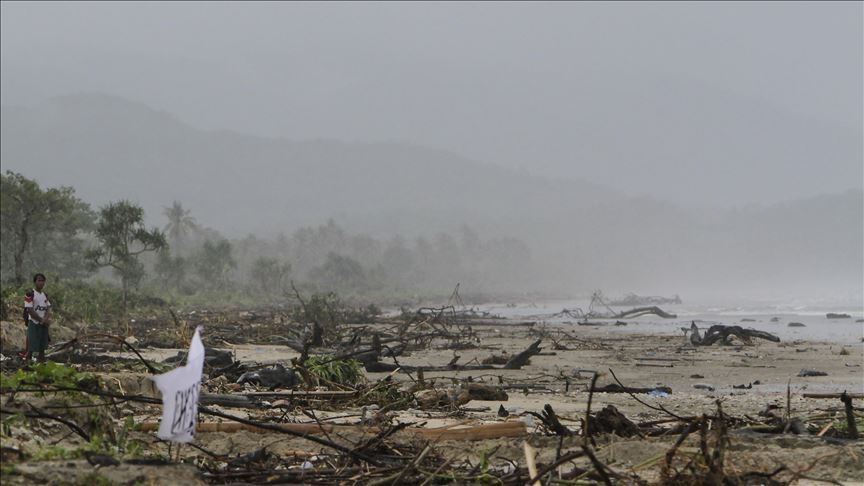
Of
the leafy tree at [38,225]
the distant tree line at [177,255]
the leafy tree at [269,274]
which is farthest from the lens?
the leafy tree at [269,274]

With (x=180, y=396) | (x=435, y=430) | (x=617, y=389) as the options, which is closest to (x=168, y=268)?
(x=617, y=389)

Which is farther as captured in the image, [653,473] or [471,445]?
[471,445]

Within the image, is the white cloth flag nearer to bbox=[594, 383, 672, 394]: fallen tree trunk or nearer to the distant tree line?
bbox=[594, 383, 672, 394]: fallen tree trunk

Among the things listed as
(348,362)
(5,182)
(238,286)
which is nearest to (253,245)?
(238,286)

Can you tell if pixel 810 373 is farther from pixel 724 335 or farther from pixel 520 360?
pixel 724 335

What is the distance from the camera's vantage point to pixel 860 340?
22484mm

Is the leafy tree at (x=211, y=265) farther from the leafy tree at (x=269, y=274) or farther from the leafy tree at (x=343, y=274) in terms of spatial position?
the leafy tree at (x=343, y=274)

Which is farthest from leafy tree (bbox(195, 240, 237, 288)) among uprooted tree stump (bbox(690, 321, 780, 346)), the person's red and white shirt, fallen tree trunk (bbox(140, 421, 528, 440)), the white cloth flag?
the white cloth flag

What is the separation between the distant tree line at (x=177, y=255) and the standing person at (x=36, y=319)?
19354mm

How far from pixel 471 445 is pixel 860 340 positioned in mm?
20992

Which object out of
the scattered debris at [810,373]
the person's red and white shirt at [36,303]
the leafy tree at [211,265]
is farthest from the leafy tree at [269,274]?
the scattered debris at [810,373]

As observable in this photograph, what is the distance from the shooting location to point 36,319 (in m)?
11.3

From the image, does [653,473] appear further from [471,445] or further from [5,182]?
[5,182]

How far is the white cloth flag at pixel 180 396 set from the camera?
11.8ft
